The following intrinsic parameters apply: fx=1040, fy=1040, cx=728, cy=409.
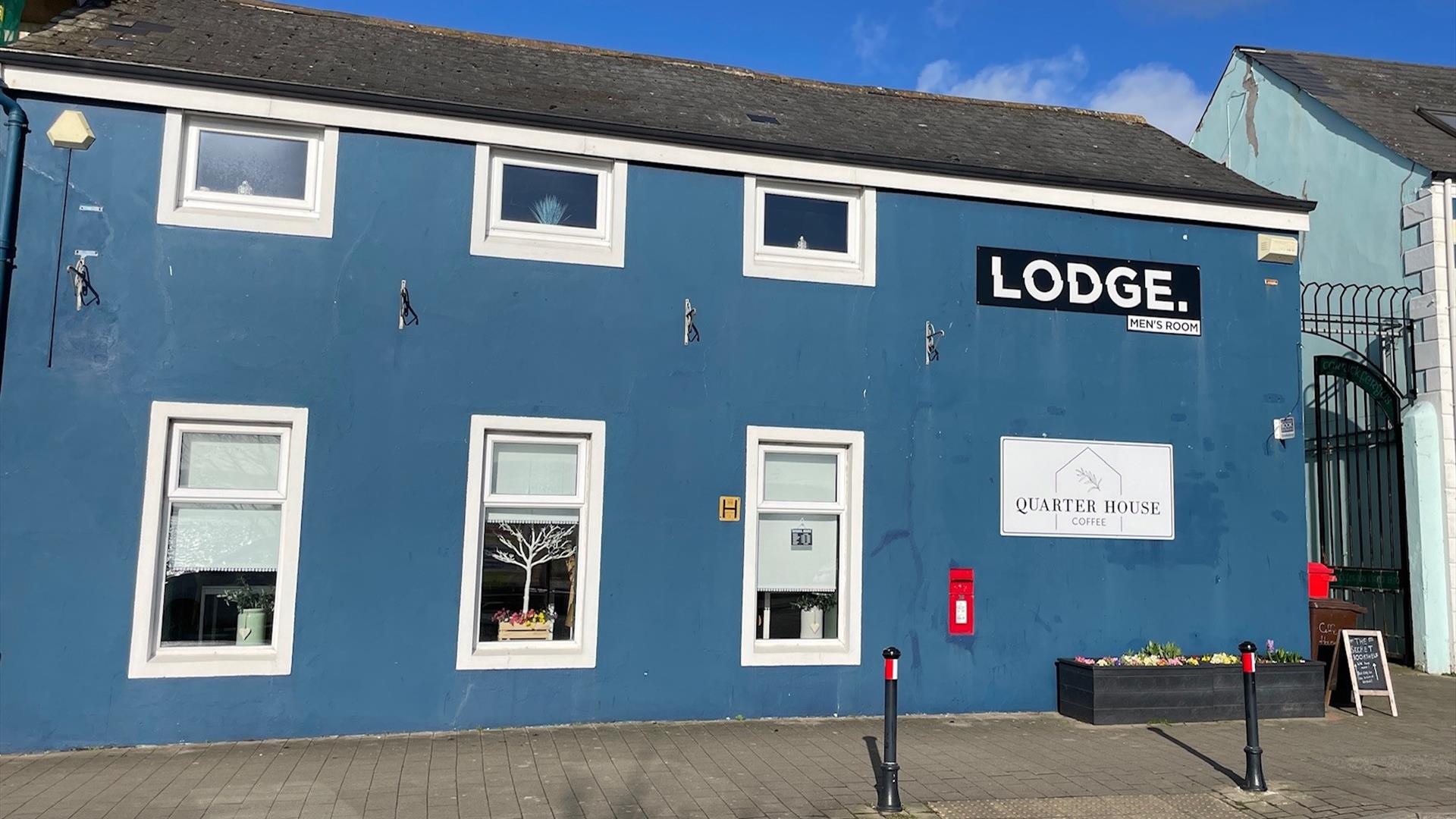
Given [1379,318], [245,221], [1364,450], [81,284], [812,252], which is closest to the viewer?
[81,284]

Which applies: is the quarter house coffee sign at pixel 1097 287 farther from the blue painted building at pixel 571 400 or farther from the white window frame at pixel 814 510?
the white window frame at pixel 814 510

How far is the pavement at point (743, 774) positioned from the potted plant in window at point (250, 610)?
84 cm

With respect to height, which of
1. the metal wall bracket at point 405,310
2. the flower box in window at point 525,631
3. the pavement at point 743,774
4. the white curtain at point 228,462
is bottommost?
the pavement at point 743,774

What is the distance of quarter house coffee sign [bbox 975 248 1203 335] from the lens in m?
10.2

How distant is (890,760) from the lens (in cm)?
662

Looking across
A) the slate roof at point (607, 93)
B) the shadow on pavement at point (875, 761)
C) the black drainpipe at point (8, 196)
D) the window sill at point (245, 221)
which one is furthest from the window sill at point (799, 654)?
the black drainpipe at point (8, 196)

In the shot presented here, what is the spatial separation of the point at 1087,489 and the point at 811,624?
9.89 ft

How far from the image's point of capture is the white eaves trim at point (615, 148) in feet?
27.3

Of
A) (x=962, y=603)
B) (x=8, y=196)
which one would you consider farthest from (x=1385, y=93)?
(x=8, y=196)

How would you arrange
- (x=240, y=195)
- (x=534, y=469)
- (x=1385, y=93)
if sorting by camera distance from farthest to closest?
(x=1385, y=93)
(x=534, y=469)
(x=240, y=195)

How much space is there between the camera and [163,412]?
26.9ft

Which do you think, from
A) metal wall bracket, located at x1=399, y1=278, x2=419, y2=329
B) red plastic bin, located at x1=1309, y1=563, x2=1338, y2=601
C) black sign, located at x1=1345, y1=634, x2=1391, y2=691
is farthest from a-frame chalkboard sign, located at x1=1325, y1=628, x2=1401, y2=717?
metal wall bracket, located at x1=399, y1=278, x2=419, y2=329

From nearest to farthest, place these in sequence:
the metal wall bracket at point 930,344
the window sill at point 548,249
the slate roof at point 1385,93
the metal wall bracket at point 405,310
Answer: the metal wall bracket at point 405,310 < the window sill at point 548,249 < the metal wall bracket at point 930,344 < the slate roof at point 1385,93

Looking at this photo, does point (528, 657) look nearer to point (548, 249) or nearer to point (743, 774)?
point (743, 774)
